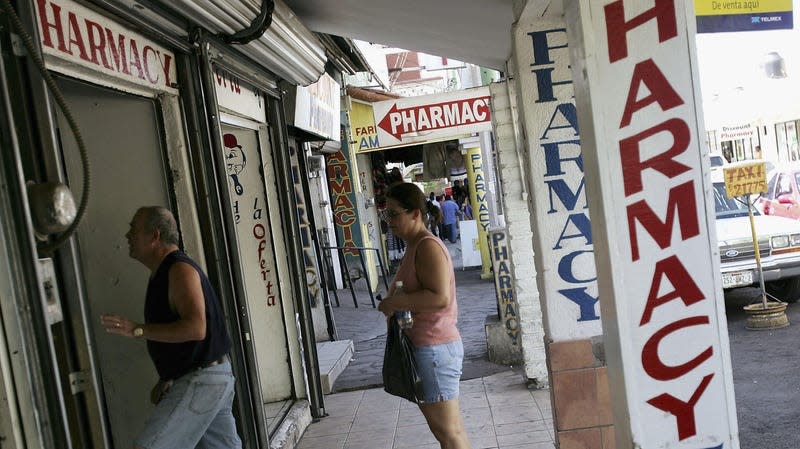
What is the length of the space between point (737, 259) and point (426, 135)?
14.0 feet

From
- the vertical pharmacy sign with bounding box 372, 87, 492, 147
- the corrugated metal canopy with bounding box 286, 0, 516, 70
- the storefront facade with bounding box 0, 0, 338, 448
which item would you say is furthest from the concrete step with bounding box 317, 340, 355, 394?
the corrugated metal canopy with bounding box 286, 0, 516, 70

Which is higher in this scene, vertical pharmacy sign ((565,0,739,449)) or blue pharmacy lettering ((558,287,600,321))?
vertical pharmacy sign ((565,0,739,449))

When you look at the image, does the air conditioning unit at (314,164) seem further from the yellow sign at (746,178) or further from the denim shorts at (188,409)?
the denim shorts at (188,409)

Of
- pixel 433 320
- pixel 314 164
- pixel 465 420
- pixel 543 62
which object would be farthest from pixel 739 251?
pixel 433 320

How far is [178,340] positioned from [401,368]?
1.13 meters

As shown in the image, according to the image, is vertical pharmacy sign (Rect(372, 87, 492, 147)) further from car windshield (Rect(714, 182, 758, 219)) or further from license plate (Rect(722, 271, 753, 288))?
license plate (Rect(722, 271, 753, 288))

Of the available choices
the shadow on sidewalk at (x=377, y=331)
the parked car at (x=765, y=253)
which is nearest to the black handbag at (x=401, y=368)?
the shadow on sidewalk at (x=377, y=331)

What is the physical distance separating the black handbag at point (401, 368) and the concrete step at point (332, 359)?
381 centimetres

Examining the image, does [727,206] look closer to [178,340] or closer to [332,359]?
[332,359]

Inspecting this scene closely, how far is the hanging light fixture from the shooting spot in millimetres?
23062

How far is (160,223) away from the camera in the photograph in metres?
3.58

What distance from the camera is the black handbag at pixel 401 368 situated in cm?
393

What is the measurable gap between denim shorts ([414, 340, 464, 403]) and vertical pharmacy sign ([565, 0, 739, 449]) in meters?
1.65

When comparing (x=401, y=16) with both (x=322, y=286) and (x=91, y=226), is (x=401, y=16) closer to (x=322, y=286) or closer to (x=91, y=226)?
(x=91, y=226)
